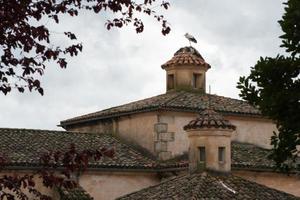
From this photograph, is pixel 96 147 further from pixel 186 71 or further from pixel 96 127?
pixel 186 71

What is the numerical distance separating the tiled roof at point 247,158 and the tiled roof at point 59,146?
4.30 feet

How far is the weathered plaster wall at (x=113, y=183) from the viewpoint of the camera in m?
29.5

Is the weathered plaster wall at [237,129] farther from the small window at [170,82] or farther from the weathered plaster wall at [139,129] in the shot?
the small window at [170,82]

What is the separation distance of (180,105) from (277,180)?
4.34 m

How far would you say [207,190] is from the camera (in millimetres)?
26031

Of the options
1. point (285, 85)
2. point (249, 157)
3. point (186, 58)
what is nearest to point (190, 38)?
point (186, 58)

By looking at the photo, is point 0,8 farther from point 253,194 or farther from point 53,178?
point 253,194

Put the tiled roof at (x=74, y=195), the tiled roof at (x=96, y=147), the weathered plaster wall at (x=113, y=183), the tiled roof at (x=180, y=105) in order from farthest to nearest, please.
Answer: the tiled roof at (x=180, y=105), the weathered plaster wall at (x=113, y=183), the tiled roof at (x=96, y=147), the tiled roof at (x=74, y=195)

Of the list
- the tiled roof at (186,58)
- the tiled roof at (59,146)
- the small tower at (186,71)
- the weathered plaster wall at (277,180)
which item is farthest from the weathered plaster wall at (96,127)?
the weathered plaster wall at (277,180)

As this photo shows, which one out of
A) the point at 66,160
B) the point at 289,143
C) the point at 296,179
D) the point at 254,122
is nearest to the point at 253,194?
the point at 296,179

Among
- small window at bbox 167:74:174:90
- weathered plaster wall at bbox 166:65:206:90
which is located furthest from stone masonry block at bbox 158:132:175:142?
small window at bbox 167:74:174:90

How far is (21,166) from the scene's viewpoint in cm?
2758

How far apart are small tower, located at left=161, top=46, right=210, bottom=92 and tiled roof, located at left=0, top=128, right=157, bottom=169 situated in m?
3.67

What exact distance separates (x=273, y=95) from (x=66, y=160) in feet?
18.0
